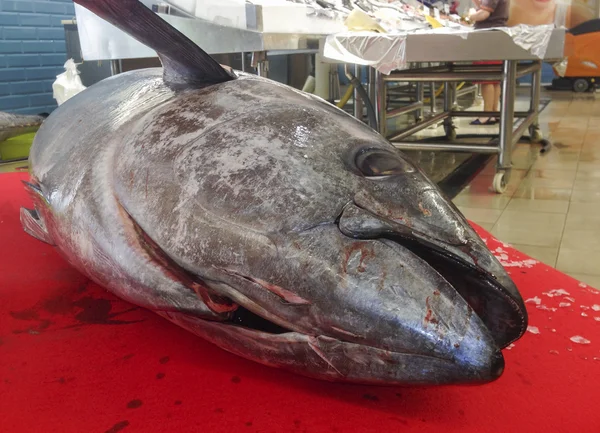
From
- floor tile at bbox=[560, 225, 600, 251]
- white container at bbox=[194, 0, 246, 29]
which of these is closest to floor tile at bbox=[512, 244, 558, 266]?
floor tile at bbox=[560, 225, 600, 251]

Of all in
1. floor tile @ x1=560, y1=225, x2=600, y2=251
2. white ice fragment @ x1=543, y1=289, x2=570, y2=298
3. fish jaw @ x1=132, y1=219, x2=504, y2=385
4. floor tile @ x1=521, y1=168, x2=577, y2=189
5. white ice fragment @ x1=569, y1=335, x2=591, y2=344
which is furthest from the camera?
floor tile @ x1=521, y1=168, x2=577, y2=189

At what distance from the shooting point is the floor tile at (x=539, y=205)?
3470mm

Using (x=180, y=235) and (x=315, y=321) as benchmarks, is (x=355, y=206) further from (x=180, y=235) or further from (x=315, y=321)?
(x=180, y=235)

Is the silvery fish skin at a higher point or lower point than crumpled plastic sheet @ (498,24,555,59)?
lower

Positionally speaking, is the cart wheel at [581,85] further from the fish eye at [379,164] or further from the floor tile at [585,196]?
the fish eye at [379,164]

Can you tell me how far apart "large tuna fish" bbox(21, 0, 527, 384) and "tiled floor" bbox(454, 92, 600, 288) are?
5.40 ft

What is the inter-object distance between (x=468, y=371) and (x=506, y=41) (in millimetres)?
2936

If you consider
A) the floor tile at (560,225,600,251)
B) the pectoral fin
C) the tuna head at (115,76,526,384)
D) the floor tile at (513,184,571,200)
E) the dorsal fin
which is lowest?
the floor tile at (513,184,571,200)

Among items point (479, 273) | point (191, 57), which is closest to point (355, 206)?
point (479, 273)

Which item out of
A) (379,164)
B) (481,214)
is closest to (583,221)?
(481,214)

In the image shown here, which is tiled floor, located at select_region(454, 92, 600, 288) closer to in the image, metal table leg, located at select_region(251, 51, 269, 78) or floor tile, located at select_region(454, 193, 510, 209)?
floor tile, located at select_region(454, 193, 510, 209)

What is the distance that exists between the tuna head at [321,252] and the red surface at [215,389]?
0.41ft

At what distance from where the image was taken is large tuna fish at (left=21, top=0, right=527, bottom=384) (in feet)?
2.94

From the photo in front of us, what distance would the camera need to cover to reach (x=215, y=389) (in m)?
1.16
